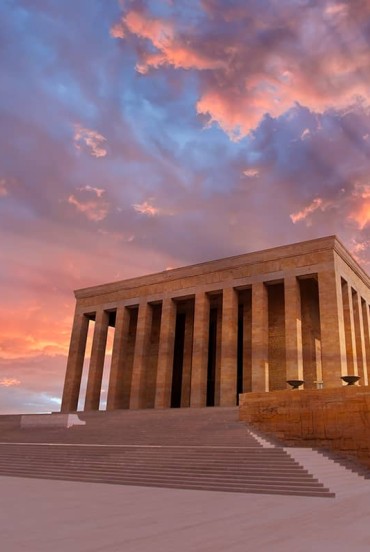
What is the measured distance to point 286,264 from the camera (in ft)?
83.8

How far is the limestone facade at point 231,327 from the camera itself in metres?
24.1

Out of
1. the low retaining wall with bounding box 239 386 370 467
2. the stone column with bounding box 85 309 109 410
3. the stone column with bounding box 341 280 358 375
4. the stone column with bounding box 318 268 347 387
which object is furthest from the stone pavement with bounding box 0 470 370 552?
the stone column with bounding box 85 309 109 410

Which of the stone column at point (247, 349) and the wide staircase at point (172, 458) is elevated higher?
the stone column at point (247, 349)

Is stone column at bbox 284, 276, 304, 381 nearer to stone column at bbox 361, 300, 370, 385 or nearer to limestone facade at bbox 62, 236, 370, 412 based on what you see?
limestone facade at bbox 62, 236, 370, 412

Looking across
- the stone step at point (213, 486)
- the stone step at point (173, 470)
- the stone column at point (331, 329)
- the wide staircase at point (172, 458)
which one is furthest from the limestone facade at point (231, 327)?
the stone step at point (213, 486)

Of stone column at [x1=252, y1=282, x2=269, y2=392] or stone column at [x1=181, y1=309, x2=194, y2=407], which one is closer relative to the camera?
stone column at [x1=252, y1=282, x2=269, y2=392]

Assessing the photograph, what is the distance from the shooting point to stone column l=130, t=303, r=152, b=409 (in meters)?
28.3

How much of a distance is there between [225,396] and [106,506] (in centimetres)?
1853

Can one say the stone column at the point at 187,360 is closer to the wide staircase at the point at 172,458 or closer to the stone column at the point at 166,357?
the stone column at the point at 166,357

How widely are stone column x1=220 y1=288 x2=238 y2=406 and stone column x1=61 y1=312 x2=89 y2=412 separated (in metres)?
11.9

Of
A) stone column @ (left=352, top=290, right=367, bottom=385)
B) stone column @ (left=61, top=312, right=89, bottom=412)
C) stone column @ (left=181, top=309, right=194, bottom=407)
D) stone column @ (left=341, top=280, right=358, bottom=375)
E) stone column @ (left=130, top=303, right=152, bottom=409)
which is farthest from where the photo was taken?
stone column @ (left=61, top=312, right=89, bottom=412)

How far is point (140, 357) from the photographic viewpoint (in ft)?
95.0

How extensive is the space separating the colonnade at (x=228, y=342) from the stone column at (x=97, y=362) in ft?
0.23

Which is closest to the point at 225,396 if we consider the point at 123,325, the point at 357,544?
the point at 123,325
